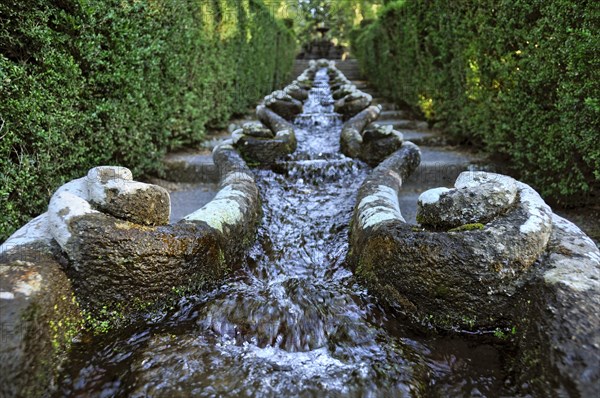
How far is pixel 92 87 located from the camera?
3785 millimetres

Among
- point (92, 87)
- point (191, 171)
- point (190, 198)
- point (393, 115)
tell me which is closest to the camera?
point (92, 87)

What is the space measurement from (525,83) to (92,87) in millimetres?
4461

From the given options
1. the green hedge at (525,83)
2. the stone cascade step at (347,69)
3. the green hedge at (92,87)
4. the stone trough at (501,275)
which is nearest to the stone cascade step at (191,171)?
the green hedge at (92,87)

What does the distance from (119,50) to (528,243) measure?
13.0 feet

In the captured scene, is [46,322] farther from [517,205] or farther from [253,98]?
[253,98]

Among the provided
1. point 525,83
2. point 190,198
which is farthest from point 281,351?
point 525,83

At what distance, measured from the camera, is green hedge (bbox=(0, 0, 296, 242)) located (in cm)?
292

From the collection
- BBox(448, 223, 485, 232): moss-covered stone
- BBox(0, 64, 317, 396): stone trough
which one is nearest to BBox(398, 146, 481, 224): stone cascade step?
BBox(448, 223, 485, 232): moss-covered stone

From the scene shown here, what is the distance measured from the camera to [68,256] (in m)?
2.30

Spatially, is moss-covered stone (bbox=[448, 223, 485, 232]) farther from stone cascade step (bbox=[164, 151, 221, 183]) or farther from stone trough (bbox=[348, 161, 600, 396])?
stone cascade step (bbox=[164, 151, 221, 183])

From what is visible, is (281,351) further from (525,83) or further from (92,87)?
(525,83)

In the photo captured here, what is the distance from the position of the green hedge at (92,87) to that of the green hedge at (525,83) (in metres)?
3.95

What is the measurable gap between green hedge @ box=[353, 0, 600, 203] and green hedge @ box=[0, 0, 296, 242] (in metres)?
3.95

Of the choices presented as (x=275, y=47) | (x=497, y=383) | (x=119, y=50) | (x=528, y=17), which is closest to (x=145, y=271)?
(x=497, y=383)
